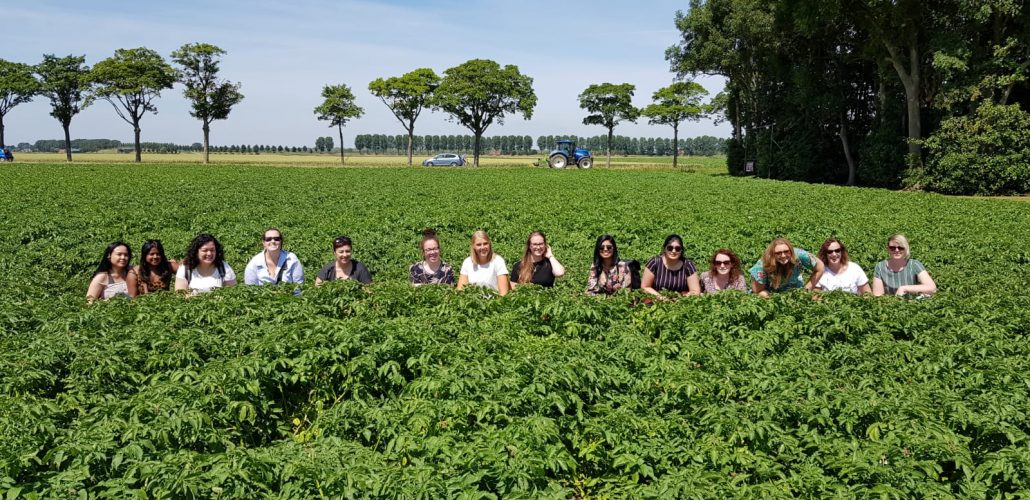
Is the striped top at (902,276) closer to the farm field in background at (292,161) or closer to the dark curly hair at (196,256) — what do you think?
the dark curly hair at (196,256)

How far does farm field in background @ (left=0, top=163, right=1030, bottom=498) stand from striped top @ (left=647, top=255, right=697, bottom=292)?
1.24m

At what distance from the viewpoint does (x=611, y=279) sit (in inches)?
376

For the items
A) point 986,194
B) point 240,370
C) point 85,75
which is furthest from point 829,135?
point 85,75

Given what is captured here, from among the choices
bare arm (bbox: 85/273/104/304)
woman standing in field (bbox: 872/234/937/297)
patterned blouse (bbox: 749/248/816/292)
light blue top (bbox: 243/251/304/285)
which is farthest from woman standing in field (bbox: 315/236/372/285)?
woman standing in field (bbox: 872/234/937/297)

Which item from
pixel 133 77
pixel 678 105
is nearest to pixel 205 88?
pixel 133 77

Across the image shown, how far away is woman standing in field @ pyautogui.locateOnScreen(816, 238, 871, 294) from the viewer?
31.6 ft

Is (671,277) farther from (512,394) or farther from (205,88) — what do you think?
(205,88)

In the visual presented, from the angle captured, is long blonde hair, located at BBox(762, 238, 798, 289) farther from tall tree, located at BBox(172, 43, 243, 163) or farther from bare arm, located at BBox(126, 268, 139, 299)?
tall tree, located at BBox(172, 43, 243, 163)

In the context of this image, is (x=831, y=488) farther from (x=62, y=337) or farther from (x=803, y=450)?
(x=62, y=337)

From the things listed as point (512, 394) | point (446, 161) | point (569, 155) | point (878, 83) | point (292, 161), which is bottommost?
point (512, 394)

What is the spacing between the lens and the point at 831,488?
14.0 feet

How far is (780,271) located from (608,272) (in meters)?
2.37

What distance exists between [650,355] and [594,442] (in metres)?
1.62

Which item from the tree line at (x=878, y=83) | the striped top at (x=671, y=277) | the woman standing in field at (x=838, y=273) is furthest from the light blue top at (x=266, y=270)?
the tree line at (x=878, y=83)
